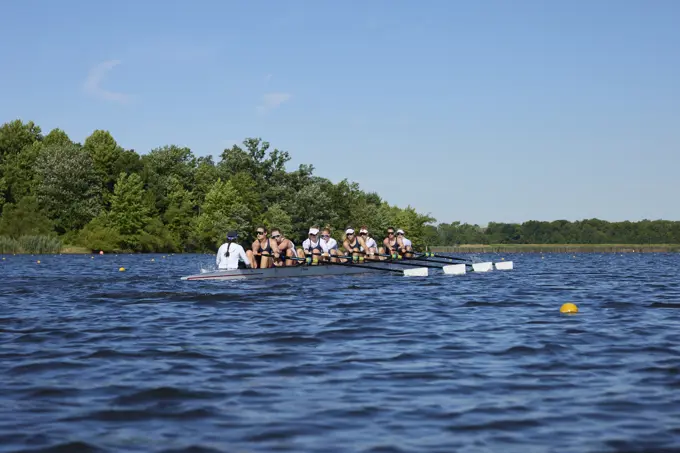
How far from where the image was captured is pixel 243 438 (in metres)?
6.14

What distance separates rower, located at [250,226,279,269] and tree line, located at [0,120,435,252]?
199 ft

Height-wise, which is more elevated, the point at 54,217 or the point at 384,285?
the point at 54,217

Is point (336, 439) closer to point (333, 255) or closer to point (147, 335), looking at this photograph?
point (147, 335)

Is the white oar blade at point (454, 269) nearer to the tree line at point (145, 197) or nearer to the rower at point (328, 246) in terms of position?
the rower at point (328, 246)

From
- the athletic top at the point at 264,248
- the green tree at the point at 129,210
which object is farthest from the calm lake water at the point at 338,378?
the green tree at the point at 129,210

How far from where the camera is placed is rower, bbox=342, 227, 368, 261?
3075cm

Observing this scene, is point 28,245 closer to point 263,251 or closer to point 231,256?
point 263,251

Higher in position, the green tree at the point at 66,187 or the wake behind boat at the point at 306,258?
the green tree at the point at 66,187

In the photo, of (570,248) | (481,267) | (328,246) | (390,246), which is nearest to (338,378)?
(328,246)

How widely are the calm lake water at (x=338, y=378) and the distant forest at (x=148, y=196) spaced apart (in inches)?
2515

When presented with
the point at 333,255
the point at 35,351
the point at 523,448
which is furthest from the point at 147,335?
the point at 333,255

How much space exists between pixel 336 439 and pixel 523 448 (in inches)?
55.8

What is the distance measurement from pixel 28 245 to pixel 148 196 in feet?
79.4

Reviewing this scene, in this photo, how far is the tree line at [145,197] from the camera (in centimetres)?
8750
